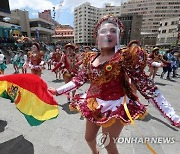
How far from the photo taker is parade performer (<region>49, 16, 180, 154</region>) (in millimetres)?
1607

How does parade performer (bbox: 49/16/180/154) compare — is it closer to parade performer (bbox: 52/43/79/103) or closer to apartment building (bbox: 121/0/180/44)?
parade performer (bbox: 52/43/79/103)

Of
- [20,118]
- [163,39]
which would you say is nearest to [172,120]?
[20,118]

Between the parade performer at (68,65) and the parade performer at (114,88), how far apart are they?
287 cm

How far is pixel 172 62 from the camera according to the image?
10.1 metres

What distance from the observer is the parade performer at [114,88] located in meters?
1.61

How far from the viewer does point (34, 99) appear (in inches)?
80.9

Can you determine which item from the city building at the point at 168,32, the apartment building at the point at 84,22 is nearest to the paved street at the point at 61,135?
the city building at the point at 168,32

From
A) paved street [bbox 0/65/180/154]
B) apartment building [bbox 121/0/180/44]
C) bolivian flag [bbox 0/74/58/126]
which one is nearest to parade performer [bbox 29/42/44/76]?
paved street [bbox 0/65/180/154]

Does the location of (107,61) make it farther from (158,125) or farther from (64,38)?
(64,38)

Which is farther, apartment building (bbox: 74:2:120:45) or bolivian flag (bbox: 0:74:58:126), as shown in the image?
apartment building (bbox: 74:2:120:45)

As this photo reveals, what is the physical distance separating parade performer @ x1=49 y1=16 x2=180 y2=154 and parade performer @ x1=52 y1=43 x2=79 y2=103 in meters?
2.87

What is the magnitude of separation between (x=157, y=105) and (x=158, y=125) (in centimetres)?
227

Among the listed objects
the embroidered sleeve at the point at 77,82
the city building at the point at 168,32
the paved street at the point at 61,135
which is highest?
the city building at the point at 168,32

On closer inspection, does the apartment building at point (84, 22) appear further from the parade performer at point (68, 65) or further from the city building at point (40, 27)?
the parade performer at point (68, 65)
